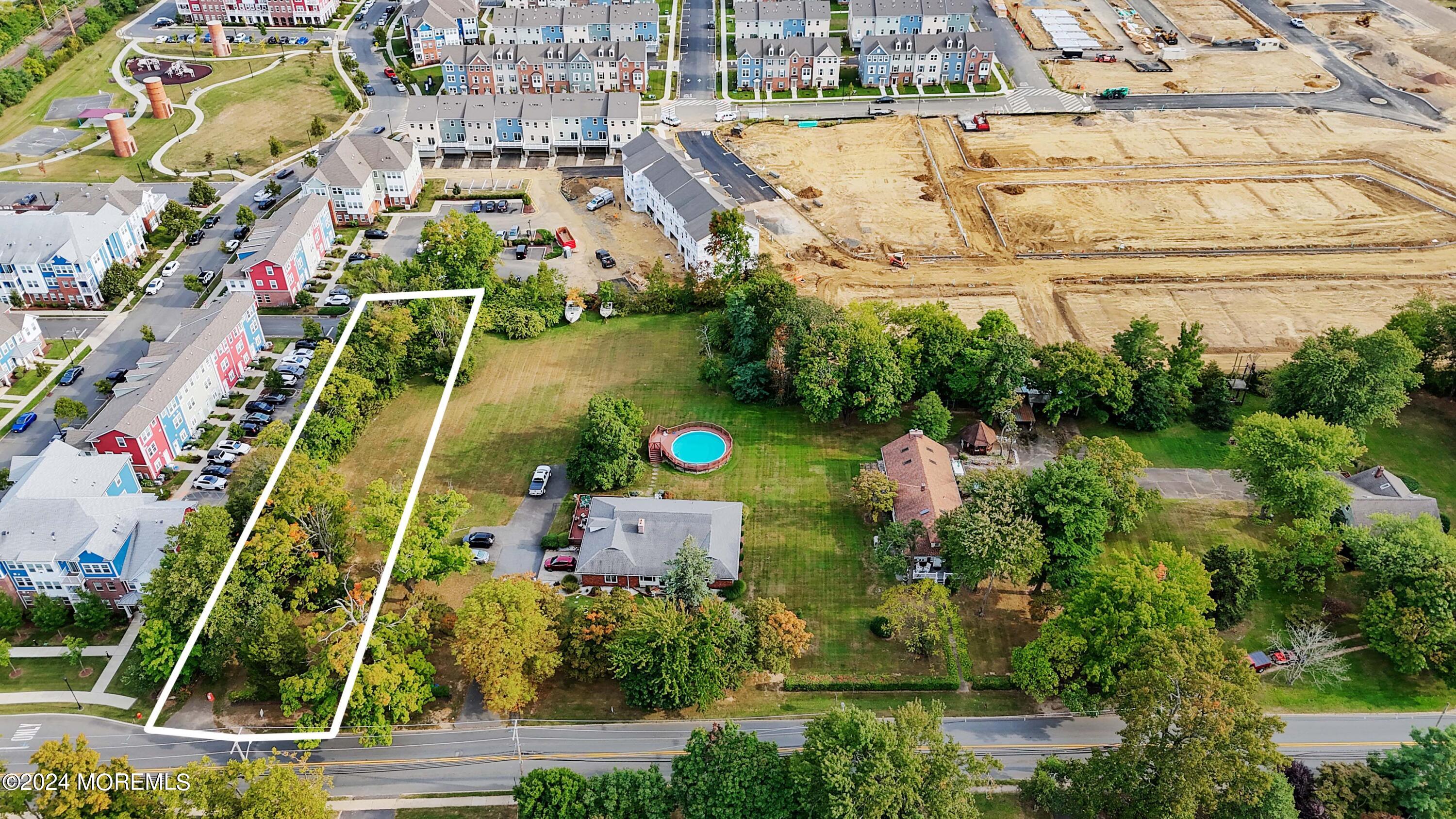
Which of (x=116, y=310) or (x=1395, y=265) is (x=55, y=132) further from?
(x=1395, y=265)

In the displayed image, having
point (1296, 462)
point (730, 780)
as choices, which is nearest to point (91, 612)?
point (730, 780)

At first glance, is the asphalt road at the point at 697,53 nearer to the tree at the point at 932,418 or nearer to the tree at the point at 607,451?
the tree at the point at 607,451

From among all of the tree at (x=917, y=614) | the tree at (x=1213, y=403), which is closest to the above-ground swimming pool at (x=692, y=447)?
the tree at (x=917, y=614)

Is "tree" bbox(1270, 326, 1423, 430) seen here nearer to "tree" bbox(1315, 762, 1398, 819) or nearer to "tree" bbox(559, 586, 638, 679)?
"tree" bbox(1315, 762, 1398, 819)

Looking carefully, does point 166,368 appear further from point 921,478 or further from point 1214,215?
point 1214,215

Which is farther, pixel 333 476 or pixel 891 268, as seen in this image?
pixel 891 268

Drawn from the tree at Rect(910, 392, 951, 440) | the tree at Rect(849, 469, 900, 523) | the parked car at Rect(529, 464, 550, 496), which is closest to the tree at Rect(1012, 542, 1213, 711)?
the tree at Rect(849, 469, 900, 523)

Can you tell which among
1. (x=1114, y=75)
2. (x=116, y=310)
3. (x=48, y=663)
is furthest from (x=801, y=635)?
A: (x=1114, y=75)
